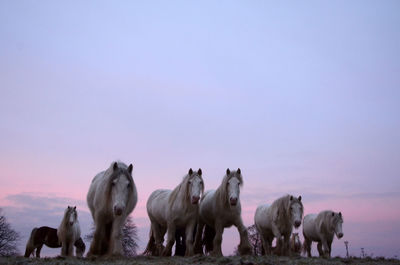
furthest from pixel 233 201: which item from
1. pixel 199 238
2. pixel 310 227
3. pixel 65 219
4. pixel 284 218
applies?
pixel 310 227

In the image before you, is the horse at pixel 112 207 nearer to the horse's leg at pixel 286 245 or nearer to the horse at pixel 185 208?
the horse at pixel 185 208

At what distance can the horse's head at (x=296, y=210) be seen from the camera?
500 inches

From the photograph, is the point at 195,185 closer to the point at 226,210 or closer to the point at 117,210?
the point at 226,210

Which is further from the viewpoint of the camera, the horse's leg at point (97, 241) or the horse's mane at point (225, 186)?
the horse's mane at point (225, 186)

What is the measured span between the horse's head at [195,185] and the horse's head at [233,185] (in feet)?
2.77

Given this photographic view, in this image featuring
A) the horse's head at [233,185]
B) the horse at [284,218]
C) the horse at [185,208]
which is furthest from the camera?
the horse at [284,218]

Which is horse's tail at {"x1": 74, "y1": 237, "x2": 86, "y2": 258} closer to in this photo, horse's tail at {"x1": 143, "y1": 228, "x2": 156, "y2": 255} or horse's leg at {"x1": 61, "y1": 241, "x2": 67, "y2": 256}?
horse's leg at {"x1": 61, "y1": 241, "x2": 67, "y2": 256}

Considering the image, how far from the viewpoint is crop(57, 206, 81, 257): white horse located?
14422mm

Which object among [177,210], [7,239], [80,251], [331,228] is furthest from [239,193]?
[7,239]

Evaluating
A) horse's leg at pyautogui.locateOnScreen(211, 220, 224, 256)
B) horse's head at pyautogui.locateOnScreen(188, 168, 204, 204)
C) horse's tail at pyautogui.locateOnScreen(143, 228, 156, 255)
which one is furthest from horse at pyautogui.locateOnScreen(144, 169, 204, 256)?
horse's tail at pyautogui.locateOnScreen(143, 228, 156, 255)

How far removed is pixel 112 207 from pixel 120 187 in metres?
0.51

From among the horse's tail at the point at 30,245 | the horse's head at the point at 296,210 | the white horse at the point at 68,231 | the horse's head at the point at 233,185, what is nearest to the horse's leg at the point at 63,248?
the white horse at the point at 68,231

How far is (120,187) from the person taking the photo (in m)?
8.77

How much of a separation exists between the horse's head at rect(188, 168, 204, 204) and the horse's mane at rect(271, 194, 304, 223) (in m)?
3.86
